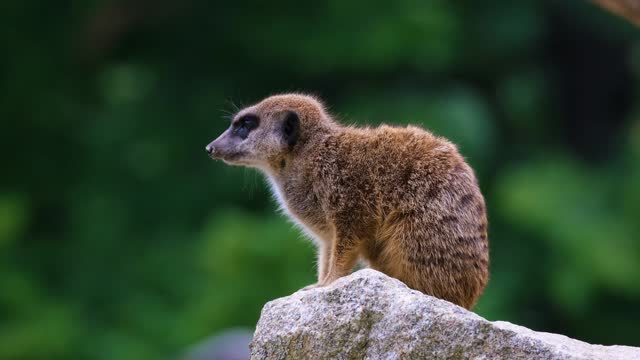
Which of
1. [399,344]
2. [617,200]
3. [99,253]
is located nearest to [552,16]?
[617,200]

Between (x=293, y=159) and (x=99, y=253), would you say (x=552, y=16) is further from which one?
(x=293, y=159)

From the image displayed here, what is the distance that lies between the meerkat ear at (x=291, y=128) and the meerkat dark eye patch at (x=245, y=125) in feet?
0.54

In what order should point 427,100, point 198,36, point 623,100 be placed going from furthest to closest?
point 623,100, point 198,36, point 427,100

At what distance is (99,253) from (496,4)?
15.4 ft

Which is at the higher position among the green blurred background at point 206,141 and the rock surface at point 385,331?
the green blurred background at point 206,141

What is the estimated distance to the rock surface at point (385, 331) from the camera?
4270 mm

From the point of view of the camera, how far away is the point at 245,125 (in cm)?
566

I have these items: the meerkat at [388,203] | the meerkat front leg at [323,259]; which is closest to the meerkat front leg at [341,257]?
the meerkat at [388,203]

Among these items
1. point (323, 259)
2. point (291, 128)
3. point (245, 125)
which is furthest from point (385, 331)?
point (245, 125)

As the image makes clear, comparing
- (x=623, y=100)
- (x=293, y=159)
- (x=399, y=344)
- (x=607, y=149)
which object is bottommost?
(x=399, y=344)

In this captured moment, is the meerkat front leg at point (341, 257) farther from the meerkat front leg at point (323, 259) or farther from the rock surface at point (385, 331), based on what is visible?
the rock surface at point (385, 331)

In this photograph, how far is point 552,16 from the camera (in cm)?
1504

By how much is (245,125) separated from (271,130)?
0.17m

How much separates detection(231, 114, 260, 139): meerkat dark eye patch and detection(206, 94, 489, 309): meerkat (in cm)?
14
